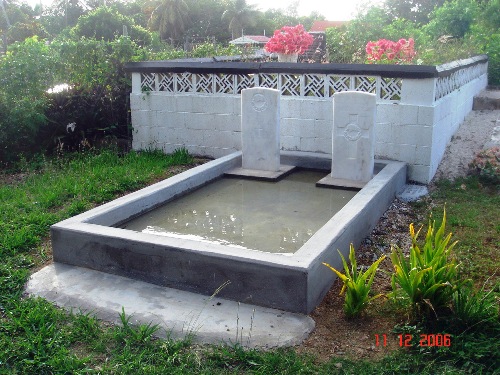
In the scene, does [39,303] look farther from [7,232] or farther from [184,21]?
[184,21]

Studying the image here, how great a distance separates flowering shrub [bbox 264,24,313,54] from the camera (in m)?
10.5

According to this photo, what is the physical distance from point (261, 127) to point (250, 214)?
1.90 m

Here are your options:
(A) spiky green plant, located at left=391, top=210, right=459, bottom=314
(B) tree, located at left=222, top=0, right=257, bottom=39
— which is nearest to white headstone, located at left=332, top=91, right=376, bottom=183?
(A) spiky green plant, located at left=391, top=210, right=459, bottom=314

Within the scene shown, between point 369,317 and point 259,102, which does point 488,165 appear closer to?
point 259,102

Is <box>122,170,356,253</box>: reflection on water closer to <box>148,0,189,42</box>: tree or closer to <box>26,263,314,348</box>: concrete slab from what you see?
<box>26,263,314,348</box>: concrete slab

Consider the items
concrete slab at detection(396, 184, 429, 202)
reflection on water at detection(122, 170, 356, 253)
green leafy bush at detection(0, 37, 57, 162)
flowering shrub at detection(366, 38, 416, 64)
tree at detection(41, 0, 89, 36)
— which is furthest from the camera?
tree at detection(41, 0, 89, 36)

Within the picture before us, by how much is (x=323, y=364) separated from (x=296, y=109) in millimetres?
5119

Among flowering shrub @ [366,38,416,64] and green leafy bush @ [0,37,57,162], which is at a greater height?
flowering shrub @ [366,38,416,64]

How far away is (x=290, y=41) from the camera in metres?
10.6

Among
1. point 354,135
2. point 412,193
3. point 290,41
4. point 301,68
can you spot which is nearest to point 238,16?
Result: point 290,41

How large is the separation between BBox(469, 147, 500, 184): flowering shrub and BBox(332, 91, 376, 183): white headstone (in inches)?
57.8
